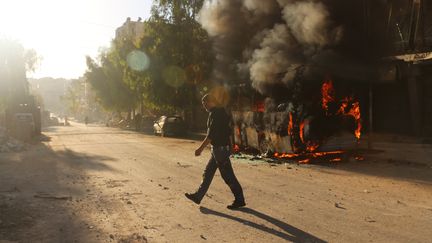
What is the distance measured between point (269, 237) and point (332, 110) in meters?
8.51

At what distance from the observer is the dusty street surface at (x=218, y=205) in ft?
16.3

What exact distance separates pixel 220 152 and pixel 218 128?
0.37m

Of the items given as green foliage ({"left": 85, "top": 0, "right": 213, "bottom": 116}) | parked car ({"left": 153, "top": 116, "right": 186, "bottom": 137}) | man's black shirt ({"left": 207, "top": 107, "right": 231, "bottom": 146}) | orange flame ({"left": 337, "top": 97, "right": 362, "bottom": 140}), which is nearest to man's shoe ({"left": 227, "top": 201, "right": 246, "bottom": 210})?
man's black shirt ({"left": 207, "top": 107, "right": 231, "bottom": 146})

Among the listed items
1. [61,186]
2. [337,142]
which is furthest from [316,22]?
[61,186]

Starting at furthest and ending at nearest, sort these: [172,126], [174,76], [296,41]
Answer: [174,76] → [172,126] → [296,41]

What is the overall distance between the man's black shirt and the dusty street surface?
3.30 ft

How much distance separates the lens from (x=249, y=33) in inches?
747

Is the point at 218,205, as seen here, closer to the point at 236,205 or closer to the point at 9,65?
the point at 236,205

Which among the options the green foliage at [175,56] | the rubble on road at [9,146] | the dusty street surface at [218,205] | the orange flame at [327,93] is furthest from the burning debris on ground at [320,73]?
the rubble on road at [9,146]

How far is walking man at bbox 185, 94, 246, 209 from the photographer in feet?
20.8

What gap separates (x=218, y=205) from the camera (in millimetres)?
6531

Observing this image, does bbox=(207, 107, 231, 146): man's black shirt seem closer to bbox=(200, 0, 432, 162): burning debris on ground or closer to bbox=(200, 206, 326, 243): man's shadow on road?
bbox=(200, 206, 326, 243): man's shadow on road

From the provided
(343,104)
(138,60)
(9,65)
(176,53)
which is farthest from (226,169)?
(9,65)

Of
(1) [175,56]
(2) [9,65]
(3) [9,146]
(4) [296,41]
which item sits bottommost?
(3) [9,146]
